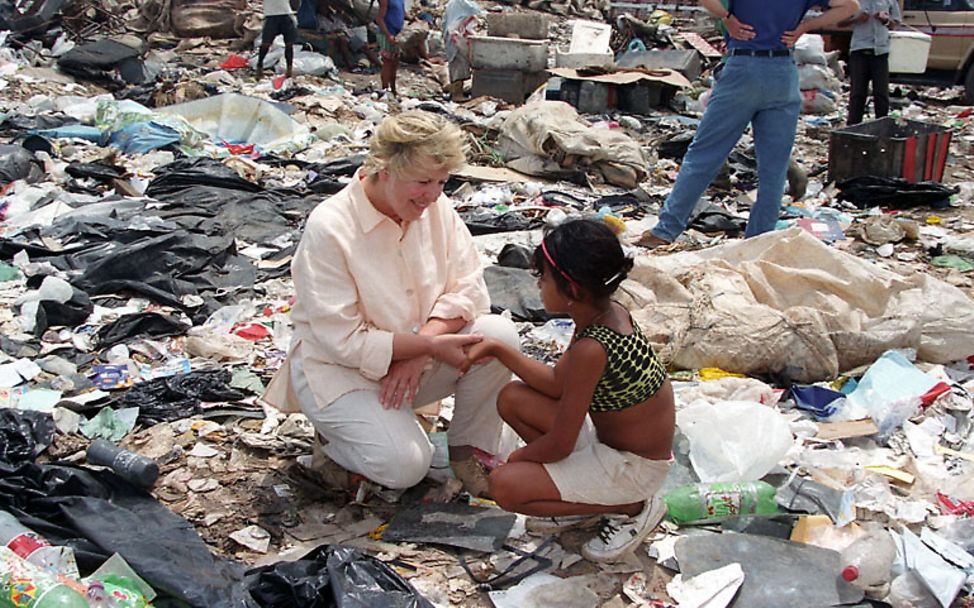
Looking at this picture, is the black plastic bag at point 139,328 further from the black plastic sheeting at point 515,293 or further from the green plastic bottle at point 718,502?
the green plastic bottle at point 718,502

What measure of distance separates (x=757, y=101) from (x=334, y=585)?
3.71 metres

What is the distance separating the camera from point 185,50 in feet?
44.1

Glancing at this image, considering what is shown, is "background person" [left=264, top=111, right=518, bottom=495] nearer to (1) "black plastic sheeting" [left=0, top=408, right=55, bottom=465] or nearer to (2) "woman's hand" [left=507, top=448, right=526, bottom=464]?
(2) "woman's hand" [left=507, top=448, right=526, bottom=464]

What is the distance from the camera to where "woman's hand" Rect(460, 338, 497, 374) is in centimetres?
286

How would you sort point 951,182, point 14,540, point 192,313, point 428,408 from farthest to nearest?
1. point 951,182
2. point 192,313
3. point 428,408
4. point 14,540

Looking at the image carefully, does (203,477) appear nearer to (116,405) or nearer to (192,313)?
(116,405)

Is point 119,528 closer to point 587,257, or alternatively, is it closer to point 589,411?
point 589,411

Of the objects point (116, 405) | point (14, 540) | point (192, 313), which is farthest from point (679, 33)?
point (14, 540)

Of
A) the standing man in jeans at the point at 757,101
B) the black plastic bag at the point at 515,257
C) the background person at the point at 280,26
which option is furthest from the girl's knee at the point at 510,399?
the background person at the point at 280,26

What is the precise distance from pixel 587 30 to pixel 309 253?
11.0 meters

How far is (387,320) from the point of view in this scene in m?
2.89

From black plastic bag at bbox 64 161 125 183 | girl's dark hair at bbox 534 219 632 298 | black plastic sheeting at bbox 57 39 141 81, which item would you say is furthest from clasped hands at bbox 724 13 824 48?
black plastic sheeting at bbox 57 39 141 81

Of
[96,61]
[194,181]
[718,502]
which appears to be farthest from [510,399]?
[96,61]

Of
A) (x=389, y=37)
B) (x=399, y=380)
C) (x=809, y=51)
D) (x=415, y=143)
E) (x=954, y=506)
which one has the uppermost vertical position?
(x=415, y=143)
